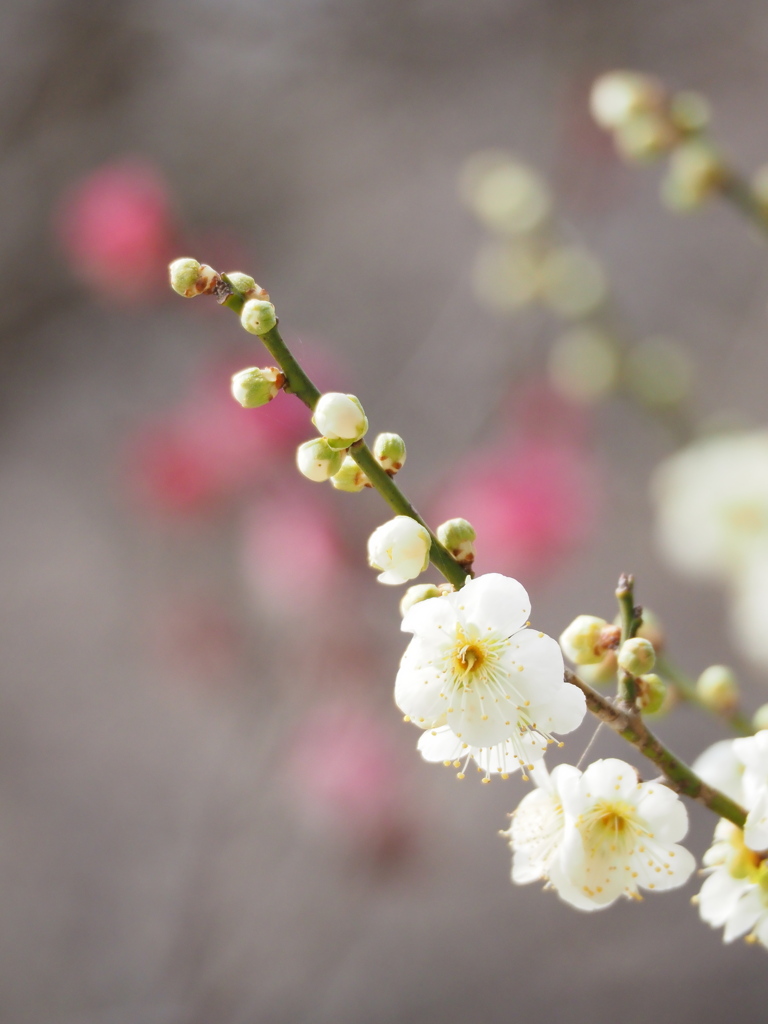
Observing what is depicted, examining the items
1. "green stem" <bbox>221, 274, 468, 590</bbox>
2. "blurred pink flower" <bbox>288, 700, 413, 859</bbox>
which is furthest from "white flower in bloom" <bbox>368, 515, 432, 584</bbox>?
"blurred pink flower" <bbox>288, 700, 413, 859</bbox>

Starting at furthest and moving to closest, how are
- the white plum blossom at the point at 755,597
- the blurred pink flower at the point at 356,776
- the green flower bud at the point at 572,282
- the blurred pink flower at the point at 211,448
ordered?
the blurred pink flower at the point at 356,776
the blurred pink flower at the point at 211,448
the green flower bud at the point at 572,282
the white plum blossom at the point at 755,597

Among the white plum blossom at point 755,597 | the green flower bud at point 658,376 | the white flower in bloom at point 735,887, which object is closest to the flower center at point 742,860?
the white flower in bloom at point 735,887

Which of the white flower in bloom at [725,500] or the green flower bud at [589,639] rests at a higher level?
the white flower in bloom at [725,500]

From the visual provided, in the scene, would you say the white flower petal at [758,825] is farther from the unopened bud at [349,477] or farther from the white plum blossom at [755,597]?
the white plum blossom at [755,597]

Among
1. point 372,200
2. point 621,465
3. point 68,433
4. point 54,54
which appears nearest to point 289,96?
point 372,200

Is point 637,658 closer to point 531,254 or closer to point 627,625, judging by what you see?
point 627,625

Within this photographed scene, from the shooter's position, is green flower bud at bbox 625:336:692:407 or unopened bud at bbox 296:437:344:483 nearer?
unopened bud at bbox 296:437:344:483

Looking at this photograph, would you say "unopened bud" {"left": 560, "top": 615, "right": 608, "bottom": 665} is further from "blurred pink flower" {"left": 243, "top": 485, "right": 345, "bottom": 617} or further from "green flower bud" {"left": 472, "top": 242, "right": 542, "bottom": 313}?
"blurred pink flower" {"left": 243, "top": 485, "right": 345, "bottom": 617}
